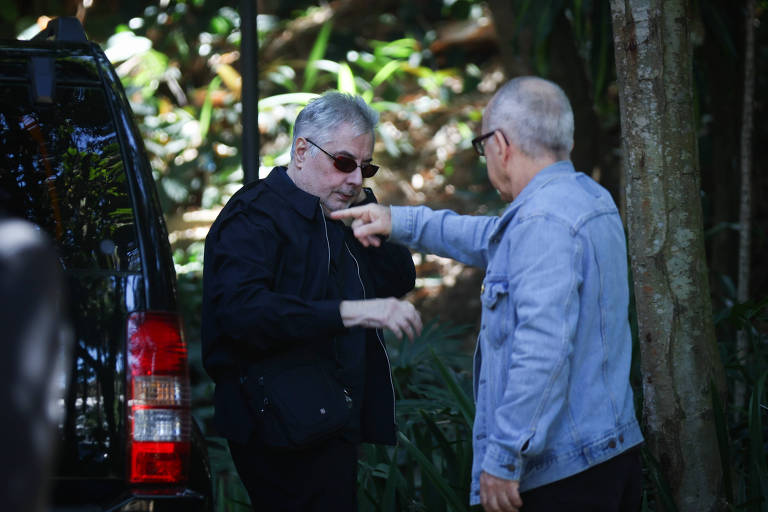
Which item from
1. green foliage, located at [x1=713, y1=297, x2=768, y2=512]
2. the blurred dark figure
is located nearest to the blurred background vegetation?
green foliage, located at [x1=713, y1=297, x2=768, y2=512]

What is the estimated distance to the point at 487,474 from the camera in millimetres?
2230

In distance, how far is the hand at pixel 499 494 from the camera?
2.20 meters

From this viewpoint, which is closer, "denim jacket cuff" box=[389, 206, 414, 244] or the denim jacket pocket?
the denim jacket pocket

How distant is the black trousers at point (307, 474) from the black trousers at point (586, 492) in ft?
1.75

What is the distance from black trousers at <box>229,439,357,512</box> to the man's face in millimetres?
679

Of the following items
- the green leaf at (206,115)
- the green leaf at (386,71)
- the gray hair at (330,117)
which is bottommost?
the gray hair at (330,117)

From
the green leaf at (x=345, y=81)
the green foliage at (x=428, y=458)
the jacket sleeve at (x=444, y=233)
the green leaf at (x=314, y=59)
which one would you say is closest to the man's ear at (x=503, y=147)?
the jacket sleeve at (x=444, y=233)

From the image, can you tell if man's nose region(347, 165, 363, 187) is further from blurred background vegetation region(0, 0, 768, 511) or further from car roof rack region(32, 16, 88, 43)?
blurred background vegetation region(0, 0, 768, 511)

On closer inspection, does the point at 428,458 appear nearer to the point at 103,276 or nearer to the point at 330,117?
the point at 330,117

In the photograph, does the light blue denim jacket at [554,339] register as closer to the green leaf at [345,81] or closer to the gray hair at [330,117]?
the gray hair at [330,117]

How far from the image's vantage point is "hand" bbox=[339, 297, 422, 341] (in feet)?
7.86

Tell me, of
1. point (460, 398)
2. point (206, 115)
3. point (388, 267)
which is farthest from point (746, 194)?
point (206, 115)

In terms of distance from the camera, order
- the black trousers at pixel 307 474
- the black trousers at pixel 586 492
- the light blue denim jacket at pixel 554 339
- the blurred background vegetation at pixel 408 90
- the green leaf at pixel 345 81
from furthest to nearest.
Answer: the green leaf at pixel 345 81 → the blurred background vegetation at pixel 408 90 → the black trousers at pixel 307 474 → the black trousers at pixel 586 492 → the light blue denim jacket at pixel 554 339

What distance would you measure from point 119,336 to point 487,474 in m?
0.90
